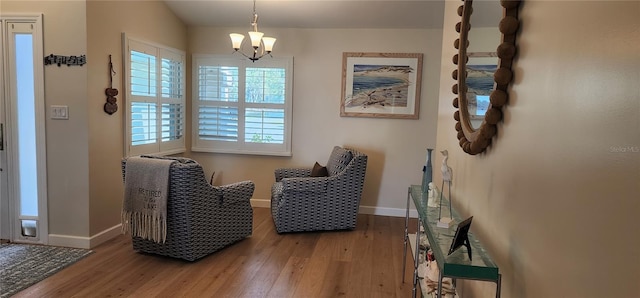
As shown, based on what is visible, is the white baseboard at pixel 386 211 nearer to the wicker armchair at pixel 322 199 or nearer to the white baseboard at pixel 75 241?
the wicker armchair at pixel 322 199

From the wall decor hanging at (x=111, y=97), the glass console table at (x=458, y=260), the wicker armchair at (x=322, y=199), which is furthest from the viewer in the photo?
the wicker armchair at (x=322, y=199)

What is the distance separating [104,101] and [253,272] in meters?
2.12

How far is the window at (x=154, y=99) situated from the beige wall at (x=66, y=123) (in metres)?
0.51

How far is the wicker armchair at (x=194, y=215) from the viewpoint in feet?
10.2

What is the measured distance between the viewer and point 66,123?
135 inches

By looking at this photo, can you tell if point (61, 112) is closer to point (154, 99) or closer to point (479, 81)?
point (154, 99)

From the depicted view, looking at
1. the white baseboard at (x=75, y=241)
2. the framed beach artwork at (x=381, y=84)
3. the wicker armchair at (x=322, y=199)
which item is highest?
the framed beach artwork at (x=381, y=84)

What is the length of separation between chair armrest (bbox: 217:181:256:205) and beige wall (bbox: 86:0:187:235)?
1.15 metres

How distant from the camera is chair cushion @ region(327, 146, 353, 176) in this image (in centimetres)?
428

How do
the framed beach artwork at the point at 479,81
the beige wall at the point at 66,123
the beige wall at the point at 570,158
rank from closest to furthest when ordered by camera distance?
1. the beige wall at the point at 570,158
2. the framed beach artwork at the point at 479,81
3. the beige wall at the point at 66,123

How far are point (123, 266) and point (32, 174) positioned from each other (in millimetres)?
1325

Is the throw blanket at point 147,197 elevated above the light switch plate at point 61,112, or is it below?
below

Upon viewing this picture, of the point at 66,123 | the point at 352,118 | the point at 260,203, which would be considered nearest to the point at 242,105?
the point at 260,203

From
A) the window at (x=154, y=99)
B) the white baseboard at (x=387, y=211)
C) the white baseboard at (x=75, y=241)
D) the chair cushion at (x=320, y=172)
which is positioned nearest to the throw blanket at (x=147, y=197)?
the white baseboard at (x=75, y=241)
